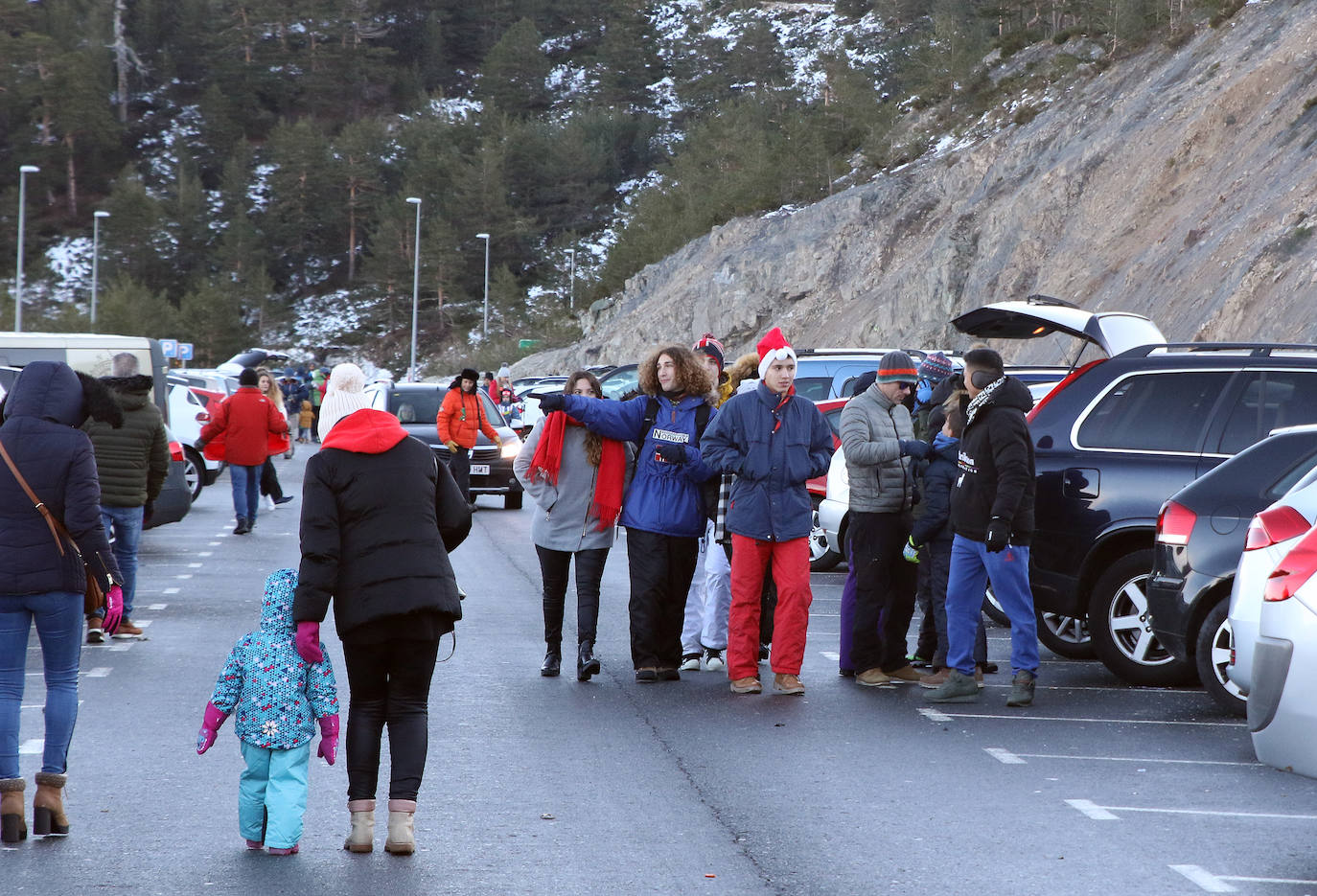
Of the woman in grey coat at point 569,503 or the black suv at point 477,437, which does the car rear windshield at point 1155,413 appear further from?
the black suv at point 477,437

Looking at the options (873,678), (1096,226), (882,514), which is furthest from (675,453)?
(1096,226)

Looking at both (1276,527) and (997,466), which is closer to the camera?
(1276,527)

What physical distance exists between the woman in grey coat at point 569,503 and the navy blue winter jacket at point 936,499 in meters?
1.70

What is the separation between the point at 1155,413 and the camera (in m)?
9.70

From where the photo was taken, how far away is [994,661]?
416 inches

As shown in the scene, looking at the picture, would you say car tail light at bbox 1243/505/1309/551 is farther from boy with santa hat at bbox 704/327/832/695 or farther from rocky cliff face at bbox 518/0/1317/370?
rocky cliff face at bbox 518/0/1317/370

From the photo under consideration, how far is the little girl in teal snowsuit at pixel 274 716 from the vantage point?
18.5ft

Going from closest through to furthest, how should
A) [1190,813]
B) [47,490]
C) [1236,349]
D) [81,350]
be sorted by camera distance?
1. [47,490]
2. [1190,813]
3. [1236,349]
4. [81,350]

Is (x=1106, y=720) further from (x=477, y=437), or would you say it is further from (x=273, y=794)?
(x=477, y=437)

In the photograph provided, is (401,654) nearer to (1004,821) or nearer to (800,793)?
(800,793)

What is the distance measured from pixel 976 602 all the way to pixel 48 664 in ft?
15.8

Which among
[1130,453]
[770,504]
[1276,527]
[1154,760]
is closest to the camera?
[1276,527]

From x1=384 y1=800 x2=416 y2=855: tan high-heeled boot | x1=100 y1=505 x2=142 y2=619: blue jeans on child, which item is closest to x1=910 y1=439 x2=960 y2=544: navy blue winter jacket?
x1=384 y1=800 x2=416 y2=855: tan high-heeled boot

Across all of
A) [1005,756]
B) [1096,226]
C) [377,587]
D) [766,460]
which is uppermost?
[1096,226]
